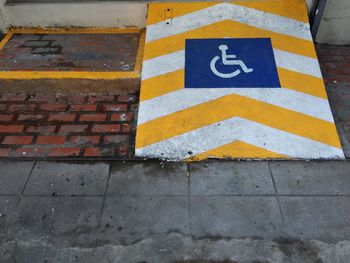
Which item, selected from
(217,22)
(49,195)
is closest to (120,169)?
(49,195)

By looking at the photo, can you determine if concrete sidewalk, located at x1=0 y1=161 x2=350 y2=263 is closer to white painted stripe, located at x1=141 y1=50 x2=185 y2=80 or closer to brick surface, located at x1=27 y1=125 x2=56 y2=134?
brick surface, located at x1=27 y1=125 x2=56 y2=134

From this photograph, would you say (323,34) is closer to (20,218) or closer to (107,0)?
(107,0)

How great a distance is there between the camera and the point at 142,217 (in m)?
3.02

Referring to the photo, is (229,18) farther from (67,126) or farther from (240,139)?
(67,126)

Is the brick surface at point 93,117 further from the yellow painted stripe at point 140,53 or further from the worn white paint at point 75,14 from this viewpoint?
the worn white paint at point 75,14

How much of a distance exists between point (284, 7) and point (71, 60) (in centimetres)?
262

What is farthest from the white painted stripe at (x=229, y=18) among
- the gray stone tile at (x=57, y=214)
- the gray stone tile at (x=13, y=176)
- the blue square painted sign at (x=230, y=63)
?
the gray stone tile at (x=57, y=214)

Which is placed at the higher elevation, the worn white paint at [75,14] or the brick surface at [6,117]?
the worn white paint at [75,14]

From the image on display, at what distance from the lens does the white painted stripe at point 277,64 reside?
4027 millimetres

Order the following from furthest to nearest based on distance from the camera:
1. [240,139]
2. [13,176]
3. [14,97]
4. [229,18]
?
[229,18] → [14,97] → [240,139] → [13,176]

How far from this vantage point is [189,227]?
9.66 ft

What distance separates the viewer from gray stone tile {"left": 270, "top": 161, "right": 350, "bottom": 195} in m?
3.17

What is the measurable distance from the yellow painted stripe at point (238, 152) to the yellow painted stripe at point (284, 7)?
6.15 feet

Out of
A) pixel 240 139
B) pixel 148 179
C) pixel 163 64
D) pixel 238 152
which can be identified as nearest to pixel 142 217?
pixel 148 179
